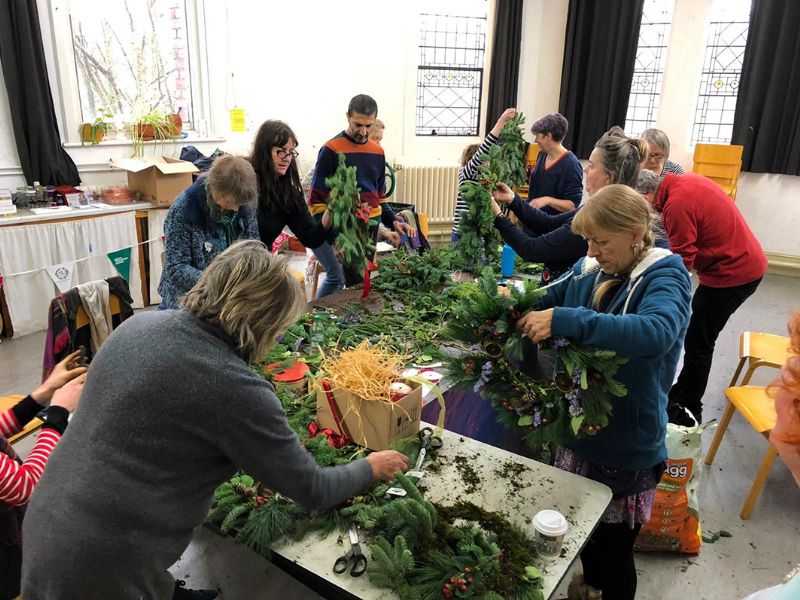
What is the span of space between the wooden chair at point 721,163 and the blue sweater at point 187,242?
604cm

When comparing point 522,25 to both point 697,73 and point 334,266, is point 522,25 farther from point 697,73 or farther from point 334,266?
point 334,266

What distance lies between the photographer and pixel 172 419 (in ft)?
3.91

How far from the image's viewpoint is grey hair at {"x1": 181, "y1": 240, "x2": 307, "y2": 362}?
1.26m

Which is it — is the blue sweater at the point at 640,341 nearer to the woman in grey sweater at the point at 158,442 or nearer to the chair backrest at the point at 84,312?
the woman in grey sweater at the point at 158,442

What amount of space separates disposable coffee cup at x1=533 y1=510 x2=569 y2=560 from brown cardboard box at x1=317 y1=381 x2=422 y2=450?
50 cm

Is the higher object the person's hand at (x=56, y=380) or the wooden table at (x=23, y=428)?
the person's hand at (x=56, y=380)

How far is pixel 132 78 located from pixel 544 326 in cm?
549

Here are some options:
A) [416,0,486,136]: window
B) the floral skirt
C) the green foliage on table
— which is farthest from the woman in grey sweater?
[416,0,486,136]: window

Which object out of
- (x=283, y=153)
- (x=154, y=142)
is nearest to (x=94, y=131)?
(x=154, y=142)

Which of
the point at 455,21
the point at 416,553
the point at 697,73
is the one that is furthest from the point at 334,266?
the point at 697,73

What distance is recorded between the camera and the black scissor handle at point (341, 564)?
1350 millimetres

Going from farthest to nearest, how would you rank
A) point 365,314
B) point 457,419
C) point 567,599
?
point 365,314
point 457,419
point 567,599

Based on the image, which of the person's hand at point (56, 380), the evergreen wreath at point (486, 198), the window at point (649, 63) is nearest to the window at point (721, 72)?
the window at point (649, 63)

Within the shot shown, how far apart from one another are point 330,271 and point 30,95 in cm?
316
